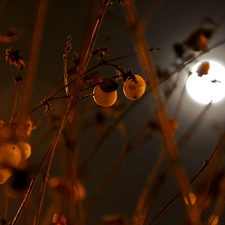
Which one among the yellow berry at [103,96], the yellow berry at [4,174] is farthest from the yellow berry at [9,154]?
the yellow berry at [103,96]

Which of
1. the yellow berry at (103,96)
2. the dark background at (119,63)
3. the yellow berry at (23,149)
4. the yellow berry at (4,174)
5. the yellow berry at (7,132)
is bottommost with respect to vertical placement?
the yellow berry at (4,174)

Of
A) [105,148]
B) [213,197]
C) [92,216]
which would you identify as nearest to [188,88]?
[213,197]

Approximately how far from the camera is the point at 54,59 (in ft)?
2.72

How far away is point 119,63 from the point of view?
0.85m

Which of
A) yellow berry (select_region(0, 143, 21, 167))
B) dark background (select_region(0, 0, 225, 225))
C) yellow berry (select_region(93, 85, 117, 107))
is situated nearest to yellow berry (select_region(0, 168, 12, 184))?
yellow berry (select_region(0, 143, 21, 167))

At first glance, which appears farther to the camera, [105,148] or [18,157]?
[105,148]

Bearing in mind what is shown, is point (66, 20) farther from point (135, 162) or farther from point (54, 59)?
point (135, 162)

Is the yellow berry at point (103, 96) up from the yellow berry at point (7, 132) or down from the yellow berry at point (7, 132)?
up

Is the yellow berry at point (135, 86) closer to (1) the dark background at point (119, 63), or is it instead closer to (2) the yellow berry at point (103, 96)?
(2) the yellow berry at point (103, 96)

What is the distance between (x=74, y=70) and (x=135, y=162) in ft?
1.67

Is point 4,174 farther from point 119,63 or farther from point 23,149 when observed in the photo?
point 119,63

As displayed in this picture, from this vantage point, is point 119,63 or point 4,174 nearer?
point 4,174

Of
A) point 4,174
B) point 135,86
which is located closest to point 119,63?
point 135,86

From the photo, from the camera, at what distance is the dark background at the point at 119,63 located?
790 millimetres
